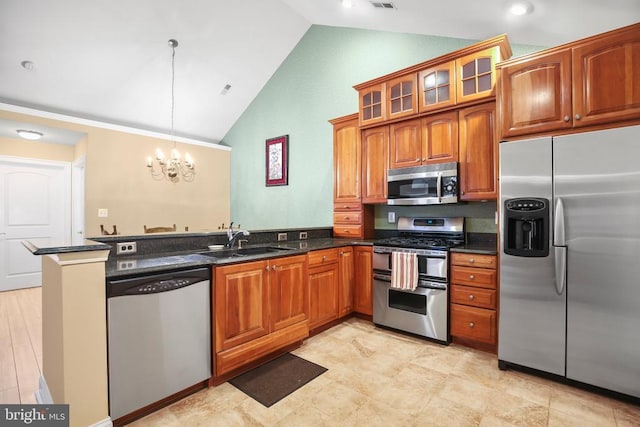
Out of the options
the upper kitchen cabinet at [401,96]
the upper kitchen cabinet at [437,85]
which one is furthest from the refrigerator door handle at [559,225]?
the upper kitchen cabinet at [401,96]

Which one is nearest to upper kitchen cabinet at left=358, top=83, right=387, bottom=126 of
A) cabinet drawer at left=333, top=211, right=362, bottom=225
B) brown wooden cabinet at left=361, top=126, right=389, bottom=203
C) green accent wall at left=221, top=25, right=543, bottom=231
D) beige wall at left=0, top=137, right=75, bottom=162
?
brown wooden cabinet at left=361, top=126, right=389, bottom=203

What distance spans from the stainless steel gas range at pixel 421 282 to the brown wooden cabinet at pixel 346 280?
11.8 inches

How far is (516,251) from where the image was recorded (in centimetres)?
240

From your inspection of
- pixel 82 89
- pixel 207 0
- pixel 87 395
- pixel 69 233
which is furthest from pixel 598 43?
pixel 69 233

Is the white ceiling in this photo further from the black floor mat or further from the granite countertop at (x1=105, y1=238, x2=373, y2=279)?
the black floor mat

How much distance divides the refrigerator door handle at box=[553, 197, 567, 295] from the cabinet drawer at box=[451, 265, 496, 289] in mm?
494

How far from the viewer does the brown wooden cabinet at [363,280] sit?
11.3 ft

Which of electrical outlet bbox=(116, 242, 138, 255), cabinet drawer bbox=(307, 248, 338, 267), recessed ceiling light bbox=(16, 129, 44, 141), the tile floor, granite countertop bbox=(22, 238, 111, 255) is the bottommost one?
the tile floor

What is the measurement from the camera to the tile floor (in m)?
1.84

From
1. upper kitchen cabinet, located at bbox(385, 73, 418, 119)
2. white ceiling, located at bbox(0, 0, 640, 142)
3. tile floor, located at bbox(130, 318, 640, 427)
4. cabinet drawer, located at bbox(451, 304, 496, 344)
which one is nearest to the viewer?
tile floor, located at bbox(130, 318, 640, 427)

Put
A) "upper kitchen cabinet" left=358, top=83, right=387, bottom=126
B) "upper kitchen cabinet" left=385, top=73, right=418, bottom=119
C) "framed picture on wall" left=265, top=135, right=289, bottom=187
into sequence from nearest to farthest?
"upper kitchen cabinet" left=385, top=73, right=418, bottom=119, "upper kitchen cabinet" left=358, top=83, right=387, bottom=126, "framed picture on wall" left=265, top=135, right=289, bottom=187

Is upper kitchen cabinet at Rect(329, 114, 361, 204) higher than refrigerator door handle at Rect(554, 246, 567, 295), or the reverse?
upper kitchen cabinet at Rect(329, 114, 361, 204)

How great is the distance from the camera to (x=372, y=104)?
3.71 metres

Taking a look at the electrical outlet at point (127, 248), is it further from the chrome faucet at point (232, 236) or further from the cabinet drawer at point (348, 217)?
the cabinet drawer at point (348, 217)
